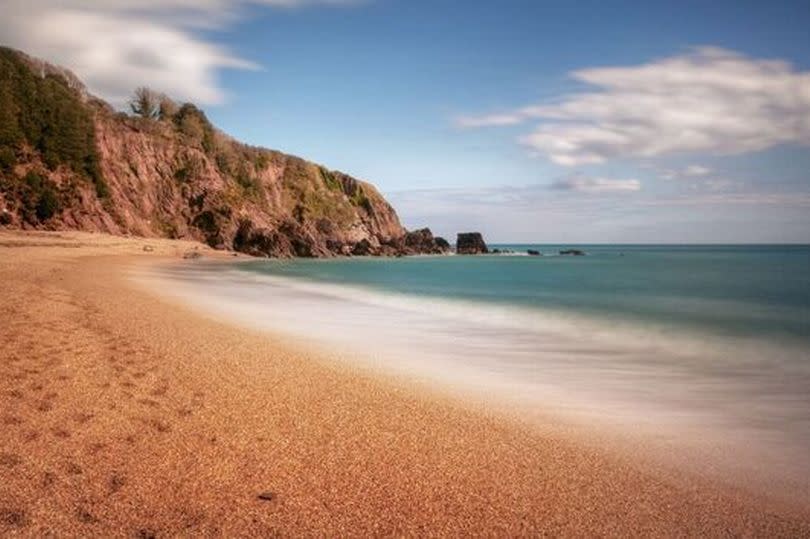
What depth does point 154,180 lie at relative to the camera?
61.7 m

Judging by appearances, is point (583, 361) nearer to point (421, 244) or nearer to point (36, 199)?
point (36, 199)

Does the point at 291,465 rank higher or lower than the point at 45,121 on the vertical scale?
lower

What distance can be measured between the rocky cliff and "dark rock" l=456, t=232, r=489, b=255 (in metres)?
25.5

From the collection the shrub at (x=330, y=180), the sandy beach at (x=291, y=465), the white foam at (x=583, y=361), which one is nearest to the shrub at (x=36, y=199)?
the white foam at (x=583, y=361)

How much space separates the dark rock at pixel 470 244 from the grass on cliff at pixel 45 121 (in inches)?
3152

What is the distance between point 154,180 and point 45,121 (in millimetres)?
13015

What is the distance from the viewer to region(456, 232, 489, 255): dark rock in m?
121

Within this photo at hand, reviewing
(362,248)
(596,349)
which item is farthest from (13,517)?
(362,248)

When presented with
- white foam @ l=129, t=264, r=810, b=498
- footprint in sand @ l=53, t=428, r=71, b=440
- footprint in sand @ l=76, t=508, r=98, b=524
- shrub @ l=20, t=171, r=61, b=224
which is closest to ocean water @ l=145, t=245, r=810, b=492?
white foam @ l=129, t=264, r=810, b=498

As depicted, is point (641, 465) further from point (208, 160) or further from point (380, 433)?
point (208, 160)

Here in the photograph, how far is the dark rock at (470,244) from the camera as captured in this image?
120812mm

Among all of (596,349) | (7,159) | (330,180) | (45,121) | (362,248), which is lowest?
(596,349)

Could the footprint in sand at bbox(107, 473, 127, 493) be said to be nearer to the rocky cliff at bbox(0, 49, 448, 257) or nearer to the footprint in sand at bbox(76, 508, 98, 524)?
the footprint in sand at bbox(76, 508, 98, 524)

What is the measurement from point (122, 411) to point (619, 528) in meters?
4.92
